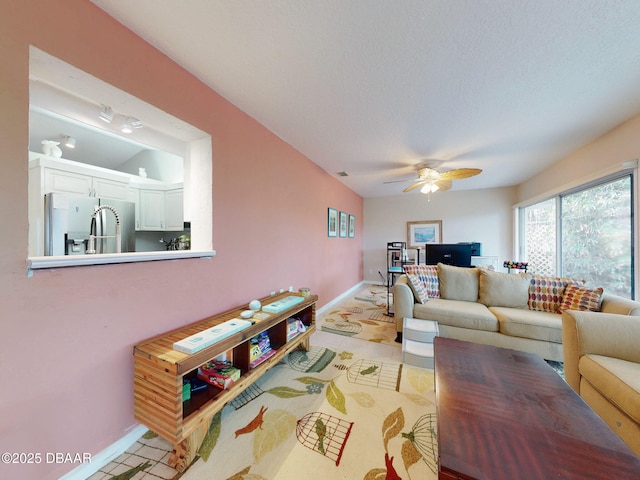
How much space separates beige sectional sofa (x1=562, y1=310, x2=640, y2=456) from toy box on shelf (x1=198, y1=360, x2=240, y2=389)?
2205 millimetres

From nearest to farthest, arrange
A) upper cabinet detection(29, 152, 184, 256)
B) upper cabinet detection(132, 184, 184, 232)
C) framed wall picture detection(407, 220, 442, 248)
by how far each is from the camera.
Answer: upper cabinet detection(29, 152, 184, 256) → upper cabinet detection(132, 184, 184, 232) → framed wall picture detection(407, 220, 442, 248)

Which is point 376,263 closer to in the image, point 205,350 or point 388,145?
point 388,145

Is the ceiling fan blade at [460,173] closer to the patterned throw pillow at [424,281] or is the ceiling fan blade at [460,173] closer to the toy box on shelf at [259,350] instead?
the patterned throw pillow at [424,281]

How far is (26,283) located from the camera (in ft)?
3.19

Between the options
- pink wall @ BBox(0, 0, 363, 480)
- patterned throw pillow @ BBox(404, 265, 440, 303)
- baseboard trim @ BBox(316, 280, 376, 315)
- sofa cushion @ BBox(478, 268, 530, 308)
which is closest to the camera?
pink wall @ BBox(0, 0, 363, 480)

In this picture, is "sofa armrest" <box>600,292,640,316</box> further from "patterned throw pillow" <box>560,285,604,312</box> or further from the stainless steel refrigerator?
the stainless steel refrigerator

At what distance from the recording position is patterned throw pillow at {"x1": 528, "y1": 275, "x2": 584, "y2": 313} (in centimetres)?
244

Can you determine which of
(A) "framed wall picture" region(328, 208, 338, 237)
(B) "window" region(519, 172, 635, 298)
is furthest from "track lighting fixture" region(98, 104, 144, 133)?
(B) "window" region(519, 172, 635, 298)

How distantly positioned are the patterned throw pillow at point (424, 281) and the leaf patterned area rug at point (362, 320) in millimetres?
678

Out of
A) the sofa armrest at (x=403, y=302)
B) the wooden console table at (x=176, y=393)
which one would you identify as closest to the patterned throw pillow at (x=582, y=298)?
the sofa armrest at (x=403, y=302)

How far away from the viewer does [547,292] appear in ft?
8.24

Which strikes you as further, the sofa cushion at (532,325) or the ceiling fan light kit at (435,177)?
the ceiling fan light kit at (435,177)

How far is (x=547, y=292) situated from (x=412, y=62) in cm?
286

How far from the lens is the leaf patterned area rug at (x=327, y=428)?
1182mm
